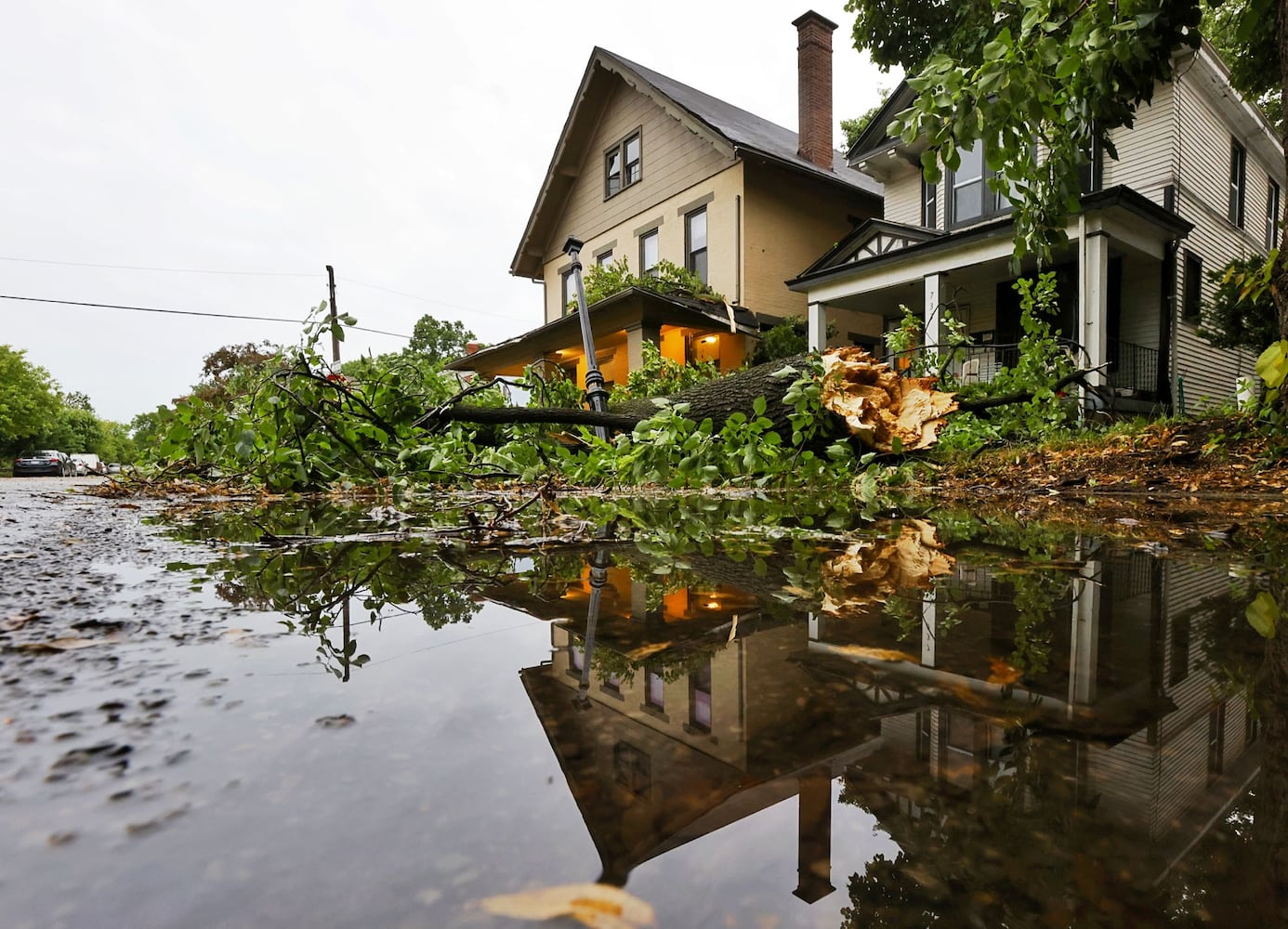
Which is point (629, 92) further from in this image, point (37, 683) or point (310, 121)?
point (310, 121)

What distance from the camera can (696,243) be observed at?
55.4 ft

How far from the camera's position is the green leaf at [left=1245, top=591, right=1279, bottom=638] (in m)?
1.03

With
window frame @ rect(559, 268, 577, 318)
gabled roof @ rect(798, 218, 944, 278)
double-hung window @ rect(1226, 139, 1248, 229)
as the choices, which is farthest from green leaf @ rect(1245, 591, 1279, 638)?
double-hung window @ rect(1226, 139, 1248, 229)

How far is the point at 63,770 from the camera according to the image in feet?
2.00

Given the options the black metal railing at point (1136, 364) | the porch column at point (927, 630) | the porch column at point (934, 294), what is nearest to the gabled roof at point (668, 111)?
the porch column at point (934, 294)

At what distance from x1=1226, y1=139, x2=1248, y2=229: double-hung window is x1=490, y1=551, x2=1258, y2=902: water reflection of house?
18.8 meters

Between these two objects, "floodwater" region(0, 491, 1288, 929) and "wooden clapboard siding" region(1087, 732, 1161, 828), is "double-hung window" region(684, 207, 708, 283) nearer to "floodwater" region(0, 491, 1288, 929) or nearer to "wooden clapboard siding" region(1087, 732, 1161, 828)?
"floodwater" region(0, 491, 1288, 929)

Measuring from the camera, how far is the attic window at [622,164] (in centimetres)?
1808

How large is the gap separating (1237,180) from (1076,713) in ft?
65.6

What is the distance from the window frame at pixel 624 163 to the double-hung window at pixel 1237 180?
43.1 feet

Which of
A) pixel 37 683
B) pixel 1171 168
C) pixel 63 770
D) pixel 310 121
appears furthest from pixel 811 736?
pixel 310 121

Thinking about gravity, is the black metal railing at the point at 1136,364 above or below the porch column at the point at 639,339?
below

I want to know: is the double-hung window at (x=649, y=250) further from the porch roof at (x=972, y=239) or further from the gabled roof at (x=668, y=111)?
the porch roof at (x=972, y=239)

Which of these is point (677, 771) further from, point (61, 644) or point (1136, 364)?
point (1136, 364)
